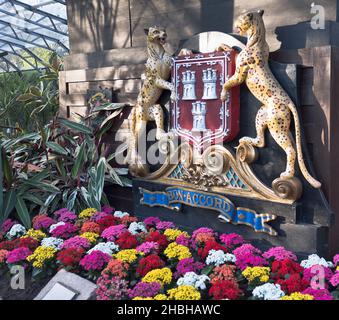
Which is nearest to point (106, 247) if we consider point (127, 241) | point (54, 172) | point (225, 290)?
point (127, 241)

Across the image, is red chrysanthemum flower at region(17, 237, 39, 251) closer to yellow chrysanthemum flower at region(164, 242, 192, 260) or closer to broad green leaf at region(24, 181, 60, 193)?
broad green leaf at region(24, 181, 60, 193)

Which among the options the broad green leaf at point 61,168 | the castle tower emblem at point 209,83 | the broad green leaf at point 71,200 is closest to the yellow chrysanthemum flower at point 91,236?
the broad green leaf at point 71,200

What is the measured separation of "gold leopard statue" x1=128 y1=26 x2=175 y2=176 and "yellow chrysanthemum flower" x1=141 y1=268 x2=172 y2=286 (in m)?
1.30

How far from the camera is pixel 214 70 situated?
10.1 feet

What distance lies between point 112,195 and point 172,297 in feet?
7.22

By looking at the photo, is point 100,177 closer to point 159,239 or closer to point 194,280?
point 159,239

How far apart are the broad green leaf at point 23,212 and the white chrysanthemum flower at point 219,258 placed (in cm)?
164

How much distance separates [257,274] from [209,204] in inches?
36.3

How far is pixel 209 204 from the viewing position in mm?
3246

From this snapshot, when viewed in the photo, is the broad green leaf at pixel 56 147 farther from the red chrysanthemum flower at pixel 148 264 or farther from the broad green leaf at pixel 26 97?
the red chrysanthemum flower at pixel 148 264

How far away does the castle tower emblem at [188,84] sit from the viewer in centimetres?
322

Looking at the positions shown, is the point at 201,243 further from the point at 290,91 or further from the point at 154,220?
the point at 290,91
